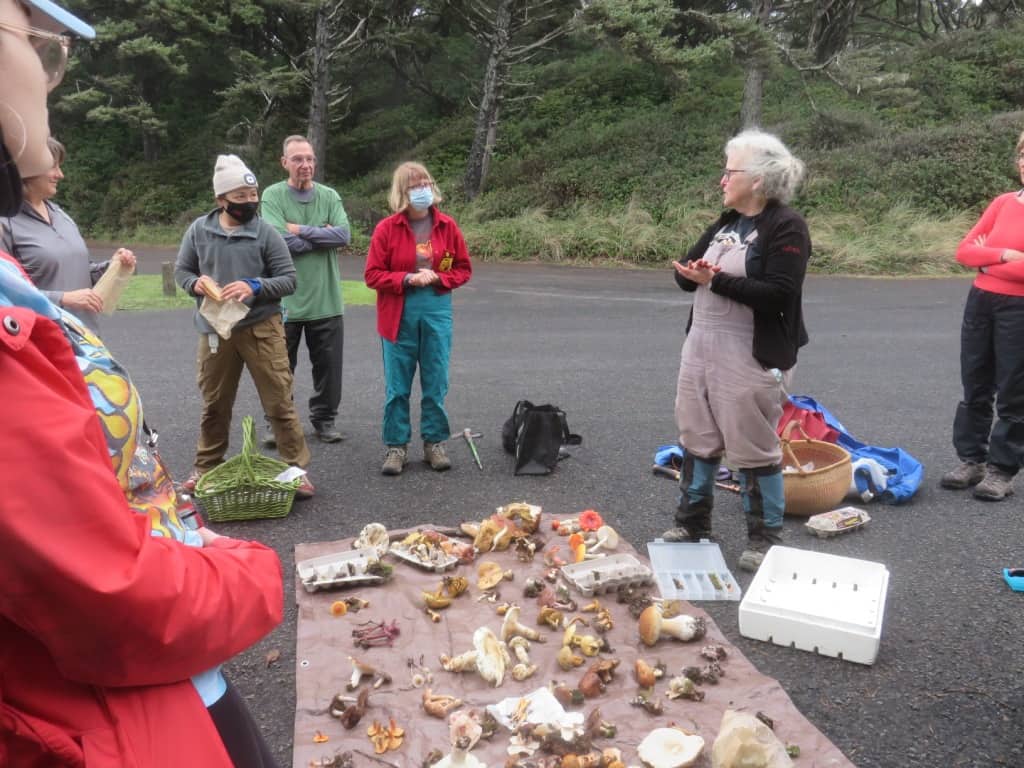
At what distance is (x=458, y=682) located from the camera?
10.1 ft

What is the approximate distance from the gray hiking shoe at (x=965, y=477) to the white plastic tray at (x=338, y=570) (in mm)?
3727

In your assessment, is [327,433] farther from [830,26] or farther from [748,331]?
[830,26]

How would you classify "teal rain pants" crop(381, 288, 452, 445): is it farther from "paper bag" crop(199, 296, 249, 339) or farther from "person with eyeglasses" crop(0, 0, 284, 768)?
"person with eyeglasses" crop(0, 0, 284, 768)

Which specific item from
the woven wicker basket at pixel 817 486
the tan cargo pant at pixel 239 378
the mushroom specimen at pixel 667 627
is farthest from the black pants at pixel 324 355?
the mushroom specimen at pixel 667 627

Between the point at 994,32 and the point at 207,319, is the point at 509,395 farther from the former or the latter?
the point at 994,32

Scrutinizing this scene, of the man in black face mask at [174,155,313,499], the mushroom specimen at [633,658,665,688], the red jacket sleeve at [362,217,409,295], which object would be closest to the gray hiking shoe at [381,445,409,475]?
the man in black face mask at [174,155,313,499]

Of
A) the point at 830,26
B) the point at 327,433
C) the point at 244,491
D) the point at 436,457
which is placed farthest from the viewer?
the point at 830,26

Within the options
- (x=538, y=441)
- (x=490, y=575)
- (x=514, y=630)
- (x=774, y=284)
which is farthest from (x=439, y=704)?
(x=538, y=441)

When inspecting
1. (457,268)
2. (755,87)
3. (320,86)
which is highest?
(320,86)

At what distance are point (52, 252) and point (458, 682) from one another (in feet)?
9.91

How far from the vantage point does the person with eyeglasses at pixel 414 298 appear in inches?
209

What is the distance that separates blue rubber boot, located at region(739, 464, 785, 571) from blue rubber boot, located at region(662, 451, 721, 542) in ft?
0.59

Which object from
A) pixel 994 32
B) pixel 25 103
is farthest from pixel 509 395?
pixel 994 32

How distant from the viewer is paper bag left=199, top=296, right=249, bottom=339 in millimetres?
4723
